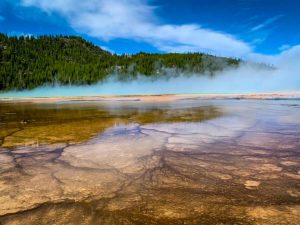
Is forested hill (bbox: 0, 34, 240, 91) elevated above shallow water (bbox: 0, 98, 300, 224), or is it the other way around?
forested hill (bbox: 0, 34, 240, 91)

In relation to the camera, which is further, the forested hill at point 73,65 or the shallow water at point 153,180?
the forested hill at point 73,65

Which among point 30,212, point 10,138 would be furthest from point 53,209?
point 10,138

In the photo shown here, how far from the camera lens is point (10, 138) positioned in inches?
300

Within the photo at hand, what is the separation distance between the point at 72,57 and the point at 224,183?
13883 cm

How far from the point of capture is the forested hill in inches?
3848

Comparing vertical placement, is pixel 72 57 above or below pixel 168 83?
above

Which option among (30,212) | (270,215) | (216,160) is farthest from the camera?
(216,160)

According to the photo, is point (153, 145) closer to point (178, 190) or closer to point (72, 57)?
point (178, 190)

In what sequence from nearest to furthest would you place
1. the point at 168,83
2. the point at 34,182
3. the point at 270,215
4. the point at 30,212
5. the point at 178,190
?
1. the point at 270,215
2. the point at 30,212
3. the point at 178,190
4. the point at 34,182
5. the point at 168,83

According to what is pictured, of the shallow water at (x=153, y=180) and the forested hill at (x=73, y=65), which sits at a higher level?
the forested hill at (x=73, y=65)

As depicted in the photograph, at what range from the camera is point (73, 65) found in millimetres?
113562

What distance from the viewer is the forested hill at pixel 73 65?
321 feet

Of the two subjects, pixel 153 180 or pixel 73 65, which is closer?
pixel 153 180

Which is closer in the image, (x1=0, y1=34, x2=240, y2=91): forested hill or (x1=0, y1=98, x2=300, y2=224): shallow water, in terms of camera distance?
(x1=0, y1=98, x2=300, y2=224): shallow water
